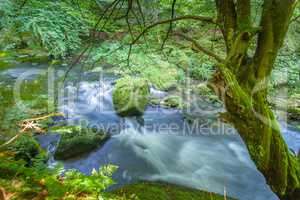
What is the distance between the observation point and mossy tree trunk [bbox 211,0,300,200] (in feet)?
7.43

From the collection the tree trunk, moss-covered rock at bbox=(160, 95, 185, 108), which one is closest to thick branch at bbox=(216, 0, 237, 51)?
the tree trunk

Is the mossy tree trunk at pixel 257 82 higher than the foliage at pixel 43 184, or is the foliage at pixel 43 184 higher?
the mossy tree trunk at pixel 257 82

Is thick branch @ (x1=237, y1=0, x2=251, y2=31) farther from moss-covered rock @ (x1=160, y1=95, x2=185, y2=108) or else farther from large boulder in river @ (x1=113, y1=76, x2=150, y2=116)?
moss-covered rock @ (x1=160, y1=95, x2=185, y2=108)

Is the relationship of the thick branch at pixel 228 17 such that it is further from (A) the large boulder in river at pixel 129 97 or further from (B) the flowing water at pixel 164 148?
(A) the large boulder in river at pixel 129 97

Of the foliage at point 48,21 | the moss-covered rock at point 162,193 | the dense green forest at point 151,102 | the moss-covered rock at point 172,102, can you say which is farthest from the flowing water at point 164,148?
the foliage at point 48,21

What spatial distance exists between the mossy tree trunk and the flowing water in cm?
272

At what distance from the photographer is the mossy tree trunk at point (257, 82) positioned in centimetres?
226

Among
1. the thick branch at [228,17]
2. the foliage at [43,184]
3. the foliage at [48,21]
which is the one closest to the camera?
the foliage at [43,184]

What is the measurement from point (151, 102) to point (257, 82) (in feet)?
20.5

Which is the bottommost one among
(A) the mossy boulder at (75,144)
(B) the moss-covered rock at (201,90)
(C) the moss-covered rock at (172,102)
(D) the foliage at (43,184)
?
(A) the mossy boulder at (75,144)

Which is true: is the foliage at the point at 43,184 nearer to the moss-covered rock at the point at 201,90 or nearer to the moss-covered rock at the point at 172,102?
the moss-covered rock at the point at 172,102

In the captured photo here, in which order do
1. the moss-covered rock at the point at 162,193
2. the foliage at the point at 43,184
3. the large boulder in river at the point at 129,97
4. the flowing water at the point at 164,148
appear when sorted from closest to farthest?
the foliage at the point at 43,184 → the moss-covered rock at the point at 162,193 → the flowing water at the point at 164,148 → the large boulder in river at the point at 129,97

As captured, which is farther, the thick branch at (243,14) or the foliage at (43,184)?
the thick branch at (243,14)

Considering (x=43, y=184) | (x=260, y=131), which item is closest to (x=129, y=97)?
(x=260, y=131)
